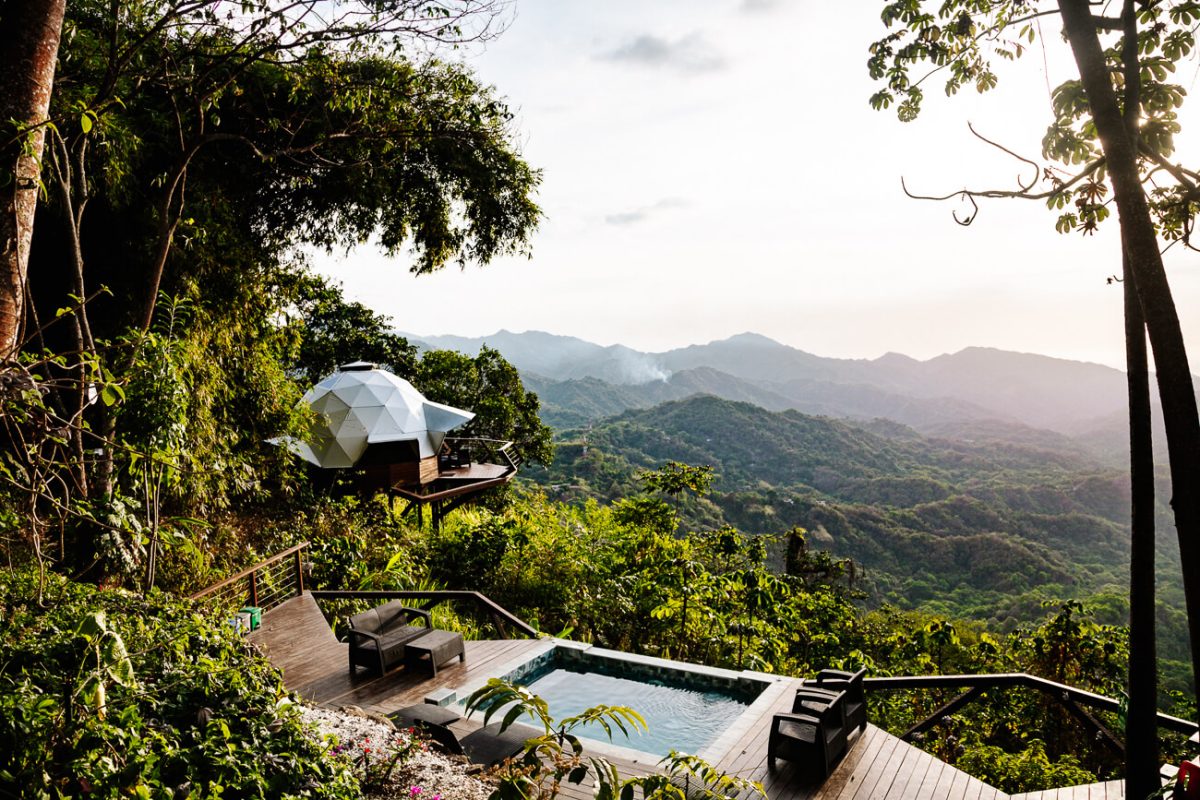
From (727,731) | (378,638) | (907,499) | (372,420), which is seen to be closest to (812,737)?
(727,731)

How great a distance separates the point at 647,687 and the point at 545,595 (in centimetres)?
329

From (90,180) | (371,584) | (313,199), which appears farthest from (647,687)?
(313,199)

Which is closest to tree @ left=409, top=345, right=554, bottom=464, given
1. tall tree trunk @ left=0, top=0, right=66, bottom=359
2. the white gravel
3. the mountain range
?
the white gravel

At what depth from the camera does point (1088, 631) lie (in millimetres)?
8758

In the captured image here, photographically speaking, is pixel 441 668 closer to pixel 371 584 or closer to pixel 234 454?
pixel 371 584

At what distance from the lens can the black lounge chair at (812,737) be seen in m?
4.92

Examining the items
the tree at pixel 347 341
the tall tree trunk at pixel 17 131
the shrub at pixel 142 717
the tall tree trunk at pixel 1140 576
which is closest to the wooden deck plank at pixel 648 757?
the shrub at pixel 142 717

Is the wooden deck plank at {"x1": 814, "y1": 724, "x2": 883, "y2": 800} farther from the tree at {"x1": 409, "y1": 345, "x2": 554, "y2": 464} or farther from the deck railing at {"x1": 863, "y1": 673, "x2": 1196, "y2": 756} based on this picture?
the tree at {"x1": 409, "y1": 345, "x2": 554, "y2": 464}

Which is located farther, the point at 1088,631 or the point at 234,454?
the point at 234,454

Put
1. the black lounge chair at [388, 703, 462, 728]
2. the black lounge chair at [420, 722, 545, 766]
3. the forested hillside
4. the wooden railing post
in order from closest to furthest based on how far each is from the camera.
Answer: the black lounge chair at [420, 722, 545, 766] → the black lounge chair at [388, 703, 462, 728] → the wooden railing post → the forested hillside

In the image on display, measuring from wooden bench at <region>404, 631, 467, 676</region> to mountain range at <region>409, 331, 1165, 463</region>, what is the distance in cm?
5227

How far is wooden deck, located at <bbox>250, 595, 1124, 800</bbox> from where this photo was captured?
186 inches

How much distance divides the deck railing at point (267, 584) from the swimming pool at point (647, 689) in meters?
3.09

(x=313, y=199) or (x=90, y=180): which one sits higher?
(x=313, y=199)
